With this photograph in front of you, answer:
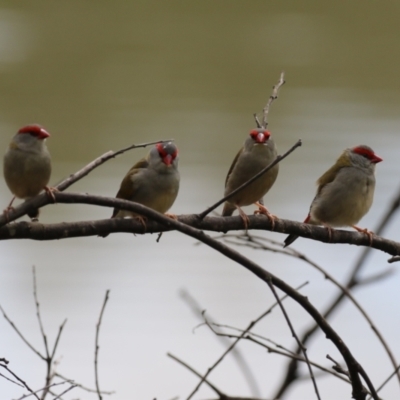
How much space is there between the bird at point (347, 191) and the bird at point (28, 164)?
5.40 feet

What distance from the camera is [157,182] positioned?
4.04 m

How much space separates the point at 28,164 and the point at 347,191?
6.05 ft

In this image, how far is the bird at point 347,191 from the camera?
4484 millimetres

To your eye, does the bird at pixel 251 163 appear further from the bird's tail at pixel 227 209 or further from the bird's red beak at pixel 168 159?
the bird's red beak at pixel 168 159

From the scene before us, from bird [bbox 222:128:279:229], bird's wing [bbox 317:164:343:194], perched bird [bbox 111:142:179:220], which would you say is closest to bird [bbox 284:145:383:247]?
bird's wing [bbox 317:164:343:194]

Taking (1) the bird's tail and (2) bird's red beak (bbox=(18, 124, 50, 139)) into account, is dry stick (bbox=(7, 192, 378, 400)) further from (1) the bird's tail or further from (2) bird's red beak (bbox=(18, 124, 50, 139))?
(1) the bird's tail

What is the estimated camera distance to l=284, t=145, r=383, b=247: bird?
4484 millimetres

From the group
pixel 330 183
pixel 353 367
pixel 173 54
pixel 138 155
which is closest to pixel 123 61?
pixel 173 54

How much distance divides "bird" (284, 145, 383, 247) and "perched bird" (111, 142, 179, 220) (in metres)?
0.85

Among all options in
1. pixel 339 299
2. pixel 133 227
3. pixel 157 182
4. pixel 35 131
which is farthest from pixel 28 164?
pixel 339 299

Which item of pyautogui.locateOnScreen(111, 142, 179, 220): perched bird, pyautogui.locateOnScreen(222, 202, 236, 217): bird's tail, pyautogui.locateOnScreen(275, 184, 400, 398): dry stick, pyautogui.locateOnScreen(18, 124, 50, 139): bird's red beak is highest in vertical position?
pyautogui.locateOnScreen(222, 202, 236, 217): bird's tail

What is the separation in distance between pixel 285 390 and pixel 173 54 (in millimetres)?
14109

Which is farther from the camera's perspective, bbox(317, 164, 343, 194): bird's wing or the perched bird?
bbox(317, 164, 343, 194): bird's wing

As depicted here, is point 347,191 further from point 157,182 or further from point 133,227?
point 133,227
